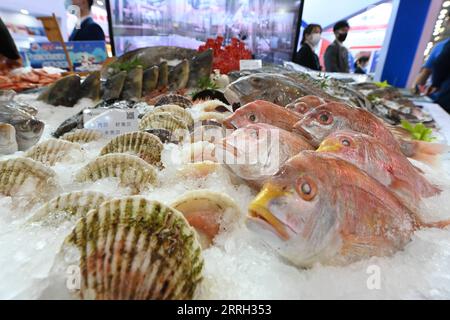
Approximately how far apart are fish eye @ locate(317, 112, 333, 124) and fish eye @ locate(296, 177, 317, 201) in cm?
50

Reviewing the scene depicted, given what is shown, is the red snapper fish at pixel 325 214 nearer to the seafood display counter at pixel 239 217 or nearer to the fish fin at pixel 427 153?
the seafood display counter at pixel 239 217

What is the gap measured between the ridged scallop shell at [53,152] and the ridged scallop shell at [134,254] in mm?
760

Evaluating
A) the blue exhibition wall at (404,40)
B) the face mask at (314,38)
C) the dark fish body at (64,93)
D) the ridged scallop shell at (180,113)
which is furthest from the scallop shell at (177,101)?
the blue exhibition wall at (404,40)

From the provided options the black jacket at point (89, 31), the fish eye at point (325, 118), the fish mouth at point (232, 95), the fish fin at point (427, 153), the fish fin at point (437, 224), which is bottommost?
the fish fin at point (437, 224)

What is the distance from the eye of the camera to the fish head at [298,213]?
1.96ft

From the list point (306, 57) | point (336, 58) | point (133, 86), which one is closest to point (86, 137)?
point (133, 86)

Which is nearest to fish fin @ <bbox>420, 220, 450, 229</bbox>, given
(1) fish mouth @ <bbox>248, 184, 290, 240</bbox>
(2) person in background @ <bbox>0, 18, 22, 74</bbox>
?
(1) fish mouth @ <bbox>248, 184, 290, 240</bbox>

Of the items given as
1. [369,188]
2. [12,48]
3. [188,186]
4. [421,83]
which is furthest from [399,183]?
[421,83]

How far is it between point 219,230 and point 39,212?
19.5 inches

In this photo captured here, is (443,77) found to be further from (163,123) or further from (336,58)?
(163,123)

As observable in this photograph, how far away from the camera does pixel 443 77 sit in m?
4.39

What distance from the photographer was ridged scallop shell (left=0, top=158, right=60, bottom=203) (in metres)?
0.95

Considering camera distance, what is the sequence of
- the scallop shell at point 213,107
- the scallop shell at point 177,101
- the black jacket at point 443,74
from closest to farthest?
the scallop shell at point 213,107
the scallop shell at point 177,101
the black jacket at point 443,74

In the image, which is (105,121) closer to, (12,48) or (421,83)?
(12,48)
